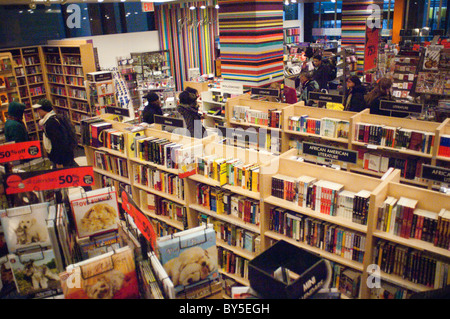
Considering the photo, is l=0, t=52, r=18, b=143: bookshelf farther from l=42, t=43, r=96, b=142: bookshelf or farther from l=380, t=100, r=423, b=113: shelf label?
l=380, t=100, r=423, b=113: shelf label

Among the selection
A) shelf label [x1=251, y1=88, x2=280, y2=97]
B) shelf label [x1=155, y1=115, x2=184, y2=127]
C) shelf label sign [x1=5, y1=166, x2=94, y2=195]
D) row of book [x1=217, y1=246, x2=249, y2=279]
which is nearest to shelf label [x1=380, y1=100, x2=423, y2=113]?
shelf label [x1=251, y1=88, x2=280, y2=97]

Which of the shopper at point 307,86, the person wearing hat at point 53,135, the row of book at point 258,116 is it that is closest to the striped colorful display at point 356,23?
the shopper at point 307,86

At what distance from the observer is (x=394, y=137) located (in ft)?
15.9

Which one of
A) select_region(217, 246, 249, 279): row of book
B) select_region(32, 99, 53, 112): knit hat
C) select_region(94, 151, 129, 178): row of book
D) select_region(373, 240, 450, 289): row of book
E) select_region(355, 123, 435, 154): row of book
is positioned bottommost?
select_region(217, 246, 249, 279): row of book

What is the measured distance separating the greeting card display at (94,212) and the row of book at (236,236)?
133 centimetres

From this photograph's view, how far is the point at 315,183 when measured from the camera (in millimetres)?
3734

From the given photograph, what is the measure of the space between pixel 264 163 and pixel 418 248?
5.72ft

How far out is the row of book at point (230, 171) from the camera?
13.3 feet

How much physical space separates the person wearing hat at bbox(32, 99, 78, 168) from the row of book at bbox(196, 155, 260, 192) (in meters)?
2.47

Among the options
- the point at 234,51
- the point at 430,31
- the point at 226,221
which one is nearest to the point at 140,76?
the point at 234,51

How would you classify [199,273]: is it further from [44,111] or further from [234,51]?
[234,51]

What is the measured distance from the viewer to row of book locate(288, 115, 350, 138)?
535cm

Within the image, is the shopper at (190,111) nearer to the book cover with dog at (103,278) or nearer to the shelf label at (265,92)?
the shelf label at (265,92)

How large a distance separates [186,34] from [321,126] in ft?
36.6
